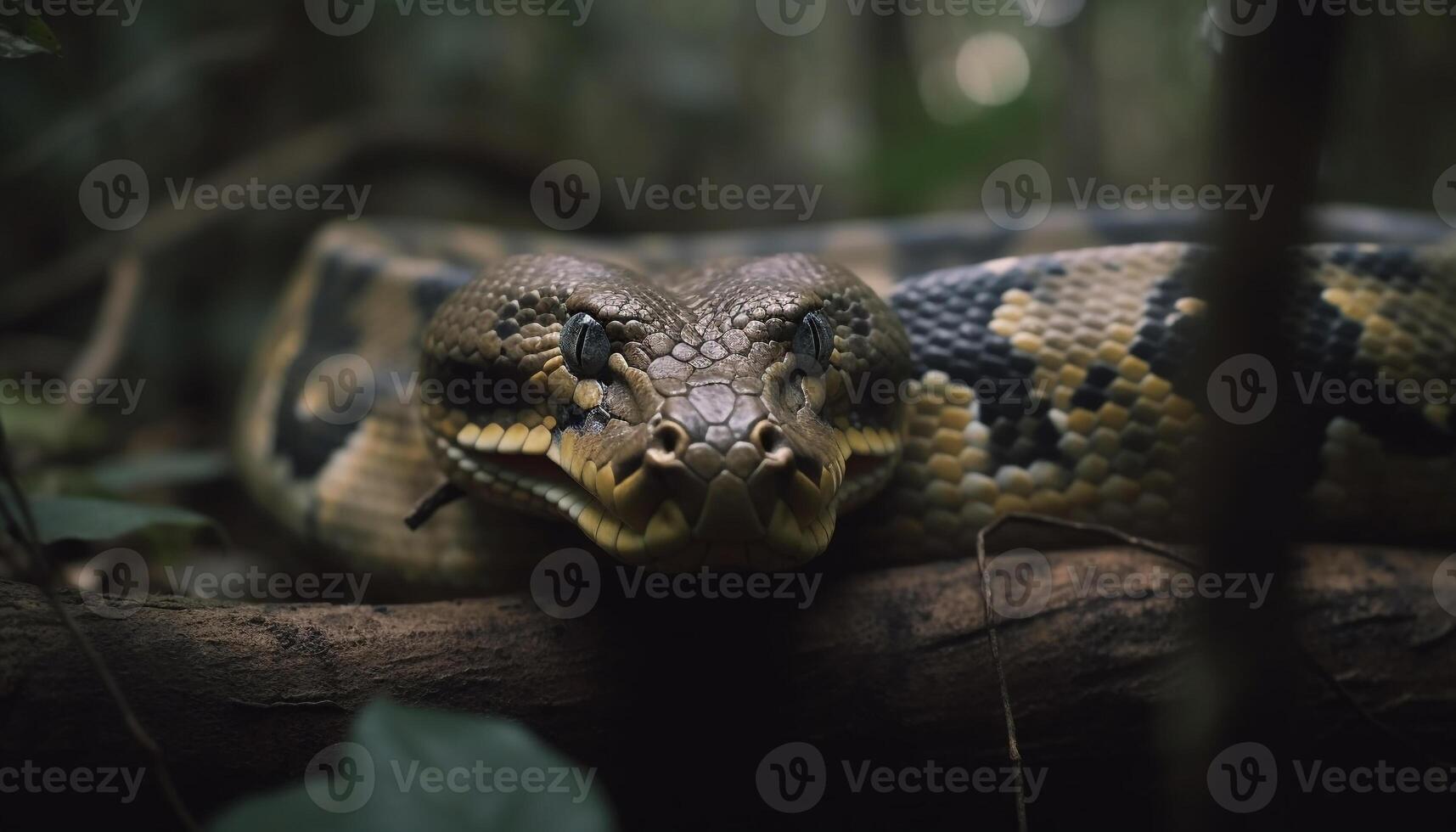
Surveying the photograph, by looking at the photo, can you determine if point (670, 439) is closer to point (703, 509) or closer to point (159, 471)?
point (703, 509)

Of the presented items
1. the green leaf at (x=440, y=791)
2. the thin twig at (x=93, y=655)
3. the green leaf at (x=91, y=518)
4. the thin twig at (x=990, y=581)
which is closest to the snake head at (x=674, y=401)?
the thin twig at (x=990, y=581)

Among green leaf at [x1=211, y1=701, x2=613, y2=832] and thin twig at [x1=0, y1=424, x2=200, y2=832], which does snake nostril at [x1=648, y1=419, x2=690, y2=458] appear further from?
thin twig at [x1=0, y1=424, x2=200, y2=832]

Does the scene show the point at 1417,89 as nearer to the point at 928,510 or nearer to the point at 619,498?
the point at 928,510

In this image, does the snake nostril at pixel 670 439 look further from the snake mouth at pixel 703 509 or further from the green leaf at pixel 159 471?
the green leaf at pixel 159 471

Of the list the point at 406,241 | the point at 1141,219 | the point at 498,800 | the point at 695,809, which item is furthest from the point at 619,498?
the point at 1141,219

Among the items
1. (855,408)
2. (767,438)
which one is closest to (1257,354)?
(767,438)

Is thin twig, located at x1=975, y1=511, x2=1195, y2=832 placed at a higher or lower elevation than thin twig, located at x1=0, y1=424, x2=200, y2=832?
lower

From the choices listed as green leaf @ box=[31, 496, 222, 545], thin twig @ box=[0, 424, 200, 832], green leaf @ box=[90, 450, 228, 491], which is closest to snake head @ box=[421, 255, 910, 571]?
green leaf @ box=[31, 496, 222, 545]
